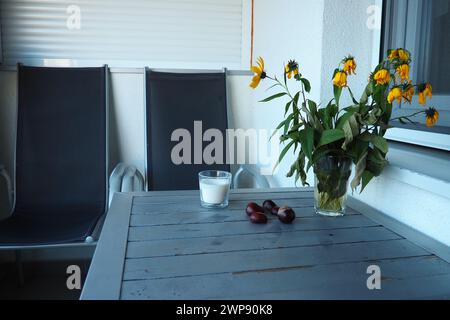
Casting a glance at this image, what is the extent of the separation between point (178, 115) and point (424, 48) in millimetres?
1314

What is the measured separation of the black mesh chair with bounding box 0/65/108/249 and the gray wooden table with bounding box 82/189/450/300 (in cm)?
105

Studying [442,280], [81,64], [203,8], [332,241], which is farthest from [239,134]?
[442,280]

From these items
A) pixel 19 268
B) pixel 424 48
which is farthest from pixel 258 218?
pixel 19 268

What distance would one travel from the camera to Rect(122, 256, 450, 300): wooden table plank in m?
0.60

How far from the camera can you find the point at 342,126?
3.08ft

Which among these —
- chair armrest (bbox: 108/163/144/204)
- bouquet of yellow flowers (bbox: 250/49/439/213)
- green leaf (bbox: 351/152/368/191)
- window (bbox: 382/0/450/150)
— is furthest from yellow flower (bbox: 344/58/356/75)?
chair armrest (bbox: 108/163/144/204)

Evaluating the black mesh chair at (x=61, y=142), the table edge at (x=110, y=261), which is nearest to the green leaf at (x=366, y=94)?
the table edge at (x=110, y=261)

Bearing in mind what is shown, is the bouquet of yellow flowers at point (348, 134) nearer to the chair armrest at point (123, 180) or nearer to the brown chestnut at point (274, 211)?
the brown chestnut at point (274, 211)

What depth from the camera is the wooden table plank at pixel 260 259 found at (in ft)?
2.23

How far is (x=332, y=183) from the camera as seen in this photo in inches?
38.1

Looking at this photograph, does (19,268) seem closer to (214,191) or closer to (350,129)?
(214,191)

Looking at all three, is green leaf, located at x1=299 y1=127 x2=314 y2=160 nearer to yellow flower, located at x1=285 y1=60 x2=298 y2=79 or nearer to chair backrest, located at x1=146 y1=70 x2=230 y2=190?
yellow flower, located at x1=285 y1=60 x2=298 y2=79
